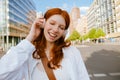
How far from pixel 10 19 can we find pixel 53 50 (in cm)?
6227

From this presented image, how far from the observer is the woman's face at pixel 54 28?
1929mm

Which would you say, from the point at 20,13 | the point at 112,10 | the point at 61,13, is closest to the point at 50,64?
the point at 61,13

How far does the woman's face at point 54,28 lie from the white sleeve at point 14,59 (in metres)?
0.29

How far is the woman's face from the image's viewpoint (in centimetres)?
193

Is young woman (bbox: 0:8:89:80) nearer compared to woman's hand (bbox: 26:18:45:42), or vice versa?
young woman (bbox: 0:8:89:80)

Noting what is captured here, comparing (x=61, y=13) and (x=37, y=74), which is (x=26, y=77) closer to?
(x=37, y=74)

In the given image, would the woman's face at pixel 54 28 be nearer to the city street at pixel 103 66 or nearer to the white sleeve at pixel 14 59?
the white sleeve at pixel 14 59

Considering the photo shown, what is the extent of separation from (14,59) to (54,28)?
1.56 ft

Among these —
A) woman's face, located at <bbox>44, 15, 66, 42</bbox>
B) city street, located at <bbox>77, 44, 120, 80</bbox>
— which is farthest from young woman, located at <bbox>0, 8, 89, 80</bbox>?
city street, located at <bbox>77, 44, 120, 80</bbox>

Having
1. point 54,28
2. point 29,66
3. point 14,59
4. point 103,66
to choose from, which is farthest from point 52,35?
point 103,66

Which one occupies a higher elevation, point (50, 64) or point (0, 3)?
point (0, 3)

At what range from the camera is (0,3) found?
5644cm

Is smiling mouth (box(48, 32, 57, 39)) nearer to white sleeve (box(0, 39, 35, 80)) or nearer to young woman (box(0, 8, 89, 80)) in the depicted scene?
young woman (box(0, 8, 89, 80))

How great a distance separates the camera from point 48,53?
192cm
